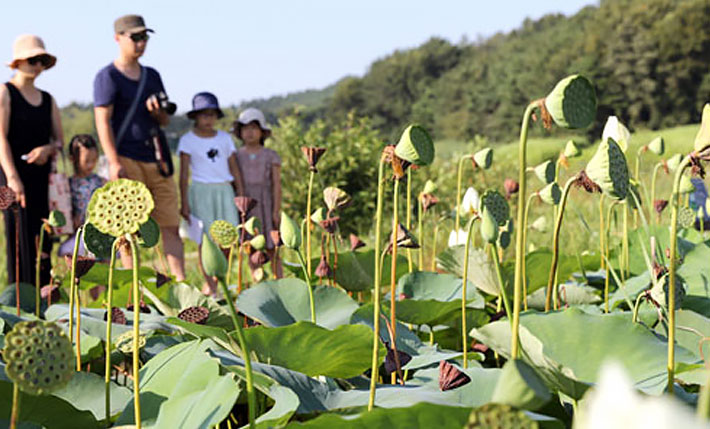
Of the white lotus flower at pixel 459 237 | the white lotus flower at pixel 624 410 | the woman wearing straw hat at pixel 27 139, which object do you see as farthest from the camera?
the woman wearing straw hat at pixel 27 139

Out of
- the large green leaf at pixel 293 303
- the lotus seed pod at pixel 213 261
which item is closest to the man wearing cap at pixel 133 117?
the large green leaf at pixel 293 303

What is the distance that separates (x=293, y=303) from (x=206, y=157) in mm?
1950

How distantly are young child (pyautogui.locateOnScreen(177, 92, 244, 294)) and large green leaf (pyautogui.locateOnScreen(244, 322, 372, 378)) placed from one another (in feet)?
7.03

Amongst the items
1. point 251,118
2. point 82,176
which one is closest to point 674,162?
point 251,118

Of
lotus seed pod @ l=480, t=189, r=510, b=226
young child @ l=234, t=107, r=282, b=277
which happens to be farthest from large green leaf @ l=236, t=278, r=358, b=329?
young child @ l=234, t=107, r=282, b=277

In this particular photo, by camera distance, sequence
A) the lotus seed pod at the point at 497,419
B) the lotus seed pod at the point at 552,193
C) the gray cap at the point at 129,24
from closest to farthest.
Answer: the lotus seed pod at the point at 497,419
the lotus seed pod at the point at 552,193
the gray cap at the point at 129,24

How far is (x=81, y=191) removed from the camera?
2.86 metres

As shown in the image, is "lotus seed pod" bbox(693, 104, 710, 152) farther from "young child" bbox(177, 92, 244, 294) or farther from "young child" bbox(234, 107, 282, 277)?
"young child" bbox(234, 107, 282, 277)

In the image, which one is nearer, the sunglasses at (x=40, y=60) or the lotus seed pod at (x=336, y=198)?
the lotus seed pod at (x=336, y=198)

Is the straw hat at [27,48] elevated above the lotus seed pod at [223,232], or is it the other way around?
the straw hat at [27,48]

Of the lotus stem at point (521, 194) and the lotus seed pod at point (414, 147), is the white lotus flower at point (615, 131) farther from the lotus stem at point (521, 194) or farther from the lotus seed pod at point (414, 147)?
the lotus stem at point (521, 194)

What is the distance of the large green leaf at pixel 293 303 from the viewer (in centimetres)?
108

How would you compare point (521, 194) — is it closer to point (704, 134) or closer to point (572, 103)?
point (572, 103)

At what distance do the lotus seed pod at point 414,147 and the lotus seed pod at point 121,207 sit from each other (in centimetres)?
25
